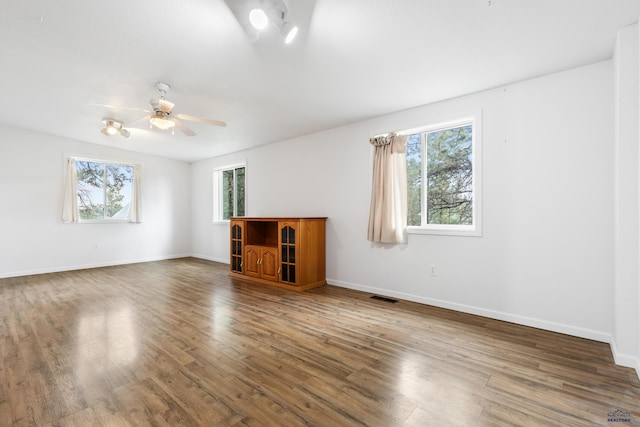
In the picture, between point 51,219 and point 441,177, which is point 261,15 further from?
point 51,219

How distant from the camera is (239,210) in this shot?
6.63 meters

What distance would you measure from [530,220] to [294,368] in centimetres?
273

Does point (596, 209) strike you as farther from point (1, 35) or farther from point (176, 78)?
point (1, 35)

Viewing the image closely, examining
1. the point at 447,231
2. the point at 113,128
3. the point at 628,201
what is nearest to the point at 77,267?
the point at 113,128

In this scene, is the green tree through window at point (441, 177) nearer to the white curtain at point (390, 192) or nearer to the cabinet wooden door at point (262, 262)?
the white curtain at point (390, 192)

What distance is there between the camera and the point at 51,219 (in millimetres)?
5598

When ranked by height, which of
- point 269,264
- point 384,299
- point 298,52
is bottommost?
point 384,299

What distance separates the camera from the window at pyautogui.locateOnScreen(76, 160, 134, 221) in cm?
606

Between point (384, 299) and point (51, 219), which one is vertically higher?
point (51, 219)

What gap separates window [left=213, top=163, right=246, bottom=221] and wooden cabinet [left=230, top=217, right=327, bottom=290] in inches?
53.8

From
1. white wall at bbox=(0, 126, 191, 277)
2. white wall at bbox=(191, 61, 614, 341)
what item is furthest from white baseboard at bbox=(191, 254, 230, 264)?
white wall at bbox=(191, 61, 614, 341)

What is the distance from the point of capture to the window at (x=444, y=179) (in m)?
3.41

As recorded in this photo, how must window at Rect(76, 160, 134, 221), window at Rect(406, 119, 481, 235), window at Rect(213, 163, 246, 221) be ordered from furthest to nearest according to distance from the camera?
window at Rect(213, 163, 246, 221), window at Rect(76, 160, 134, 221), window at Rect(406, 119, 481, 235)

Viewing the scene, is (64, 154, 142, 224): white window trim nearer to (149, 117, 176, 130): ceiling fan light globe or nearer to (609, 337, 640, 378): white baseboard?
(149, 117, 176, 130): ceiling fan light globe
